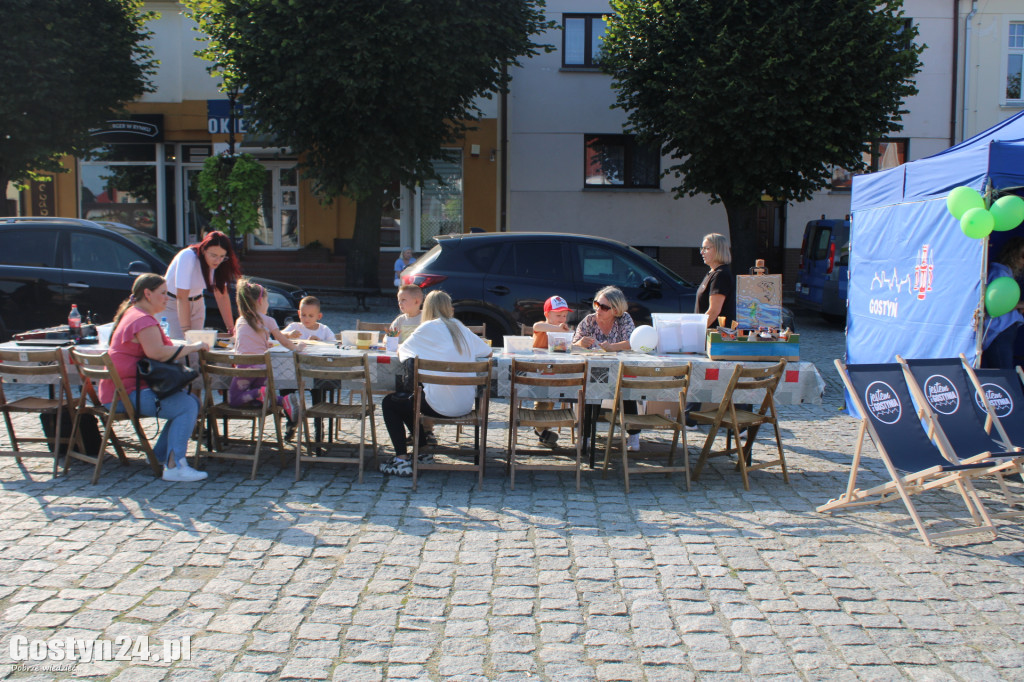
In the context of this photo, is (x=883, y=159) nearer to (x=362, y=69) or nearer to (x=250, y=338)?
(x=362, y=69)

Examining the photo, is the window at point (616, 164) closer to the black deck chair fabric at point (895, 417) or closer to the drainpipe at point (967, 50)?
the drainpipe at point (967, 50)

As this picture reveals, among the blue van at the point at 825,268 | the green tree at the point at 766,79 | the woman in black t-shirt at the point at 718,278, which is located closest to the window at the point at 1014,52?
the green tree at the point at 766,79

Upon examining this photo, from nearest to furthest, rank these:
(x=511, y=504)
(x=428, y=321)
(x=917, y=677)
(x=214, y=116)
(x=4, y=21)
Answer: (x=917, y=677), (x=511, y=504), (x=428, y=321), (x=4, y=21), (x=214, y=116)

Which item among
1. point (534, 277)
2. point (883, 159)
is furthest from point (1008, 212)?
point (883, 159)

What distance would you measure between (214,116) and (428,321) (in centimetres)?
1836

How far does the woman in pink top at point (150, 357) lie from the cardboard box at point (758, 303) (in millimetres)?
3926

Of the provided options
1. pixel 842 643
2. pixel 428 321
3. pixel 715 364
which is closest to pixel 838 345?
pixel 715 364

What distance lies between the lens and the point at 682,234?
72.3 ft

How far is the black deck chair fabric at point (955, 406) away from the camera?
210 inches

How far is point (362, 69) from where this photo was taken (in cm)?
1557

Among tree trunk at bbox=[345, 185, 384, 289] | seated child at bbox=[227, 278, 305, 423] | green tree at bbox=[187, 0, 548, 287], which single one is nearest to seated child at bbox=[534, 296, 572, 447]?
seated child at bbox=[227, 278, 305, 423]

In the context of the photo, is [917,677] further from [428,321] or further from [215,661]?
[428,321]

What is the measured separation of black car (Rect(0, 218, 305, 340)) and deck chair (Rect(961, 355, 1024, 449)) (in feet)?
25.8

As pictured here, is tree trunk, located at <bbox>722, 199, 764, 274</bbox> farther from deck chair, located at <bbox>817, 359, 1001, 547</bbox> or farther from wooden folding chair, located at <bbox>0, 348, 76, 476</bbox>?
wooden folding chair, located at <bbox>0, 348, 76, 476</bbox>
